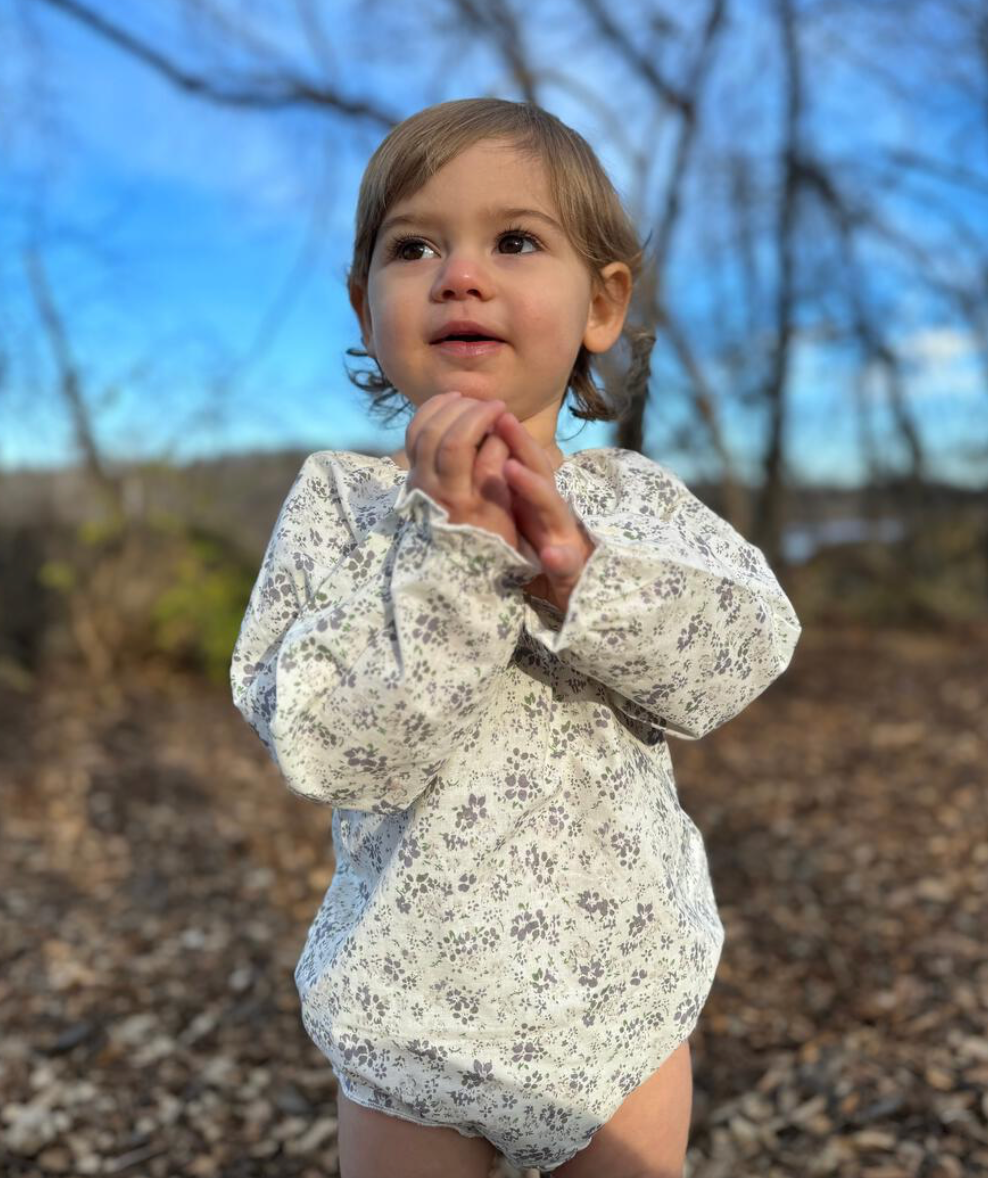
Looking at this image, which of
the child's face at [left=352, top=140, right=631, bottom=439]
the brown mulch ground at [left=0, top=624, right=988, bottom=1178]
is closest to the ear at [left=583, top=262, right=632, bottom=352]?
the child's face at [left=352, top=140, right=631, bottom=439]

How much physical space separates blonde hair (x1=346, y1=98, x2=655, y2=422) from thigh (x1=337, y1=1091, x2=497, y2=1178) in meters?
1.08

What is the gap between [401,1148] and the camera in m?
1.30

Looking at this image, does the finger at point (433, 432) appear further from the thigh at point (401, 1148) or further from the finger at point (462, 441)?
the thigh at point (401, 1148)

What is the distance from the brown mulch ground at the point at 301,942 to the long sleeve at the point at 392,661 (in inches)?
71.4

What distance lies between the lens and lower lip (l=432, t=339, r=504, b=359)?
1.21 metres

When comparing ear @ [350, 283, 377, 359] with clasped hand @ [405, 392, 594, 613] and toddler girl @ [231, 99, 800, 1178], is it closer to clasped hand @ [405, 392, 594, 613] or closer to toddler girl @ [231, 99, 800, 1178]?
toddler girl @ [231, 99, 800, 1178]

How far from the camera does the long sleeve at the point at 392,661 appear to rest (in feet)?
3.38

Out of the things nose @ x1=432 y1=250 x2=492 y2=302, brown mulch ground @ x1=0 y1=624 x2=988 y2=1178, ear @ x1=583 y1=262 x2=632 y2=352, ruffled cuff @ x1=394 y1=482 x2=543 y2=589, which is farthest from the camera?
brown mulch ground @ x1=0 y1=624 x2=988 y2=1178

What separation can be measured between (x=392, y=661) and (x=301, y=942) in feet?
9.16

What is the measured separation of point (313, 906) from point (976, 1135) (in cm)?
225

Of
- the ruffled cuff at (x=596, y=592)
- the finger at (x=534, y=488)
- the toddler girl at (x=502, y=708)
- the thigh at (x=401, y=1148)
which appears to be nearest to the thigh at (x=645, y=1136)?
the toddler girl at (x=502, y=708)

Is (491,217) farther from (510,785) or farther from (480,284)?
(510,785)

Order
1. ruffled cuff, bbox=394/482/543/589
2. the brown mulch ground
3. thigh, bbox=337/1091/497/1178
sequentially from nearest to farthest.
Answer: ruffled cuff, bbox=394/482/543/589
thigh, bbox=337/1091/497/1178
the brown mulch ground

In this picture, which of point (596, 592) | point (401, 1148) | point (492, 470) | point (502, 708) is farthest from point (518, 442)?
point (401, 1148)
